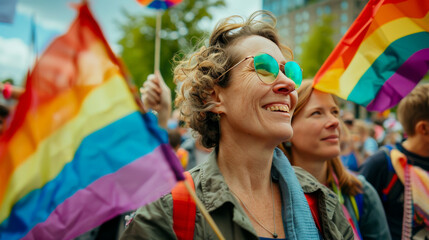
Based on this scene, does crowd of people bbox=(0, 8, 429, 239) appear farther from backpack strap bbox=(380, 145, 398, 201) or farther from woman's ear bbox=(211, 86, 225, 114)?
backpack strap bbox=(380, 145, 398, 201)

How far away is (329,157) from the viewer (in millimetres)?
2568

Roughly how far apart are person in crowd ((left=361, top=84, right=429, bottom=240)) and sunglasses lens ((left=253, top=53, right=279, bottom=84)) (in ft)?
5.48

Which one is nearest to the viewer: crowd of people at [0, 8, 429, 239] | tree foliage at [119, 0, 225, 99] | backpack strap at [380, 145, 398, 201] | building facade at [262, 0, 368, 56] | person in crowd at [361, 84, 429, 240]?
crowd of people at [0, 8, 429, 239]

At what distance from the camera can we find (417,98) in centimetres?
307

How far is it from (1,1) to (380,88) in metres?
4.72

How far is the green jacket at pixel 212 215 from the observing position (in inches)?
58.7

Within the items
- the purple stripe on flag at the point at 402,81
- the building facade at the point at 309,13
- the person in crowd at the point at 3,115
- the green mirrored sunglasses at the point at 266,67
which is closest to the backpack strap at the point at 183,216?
the green mirrored sunglasses at the point at 266,67

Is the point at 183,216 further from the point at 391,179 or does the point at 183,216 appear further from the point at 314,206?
the point at 391,179

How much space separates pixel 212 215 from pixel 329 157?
133 cm

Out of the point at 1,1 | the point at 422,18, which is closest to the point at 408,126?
the point at 422,18

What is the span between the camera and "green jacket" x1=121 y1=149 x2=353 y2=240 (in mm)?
1492

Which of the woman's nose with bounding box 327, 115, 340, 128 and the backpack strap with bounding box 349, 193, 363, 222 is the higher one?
the woman's nose with bounding box 327, 115, 340, 128

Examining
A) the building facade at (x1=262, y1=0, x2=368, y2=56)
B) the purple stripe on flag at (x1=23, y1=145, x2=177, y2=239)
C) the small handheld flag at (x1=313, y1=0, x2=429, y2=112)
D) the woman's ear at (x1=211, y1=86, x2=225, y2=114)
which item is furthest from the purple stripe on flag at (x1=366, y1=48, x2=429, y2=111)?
the building facade at (x1=262, y1=0, x2=368, y2=56)

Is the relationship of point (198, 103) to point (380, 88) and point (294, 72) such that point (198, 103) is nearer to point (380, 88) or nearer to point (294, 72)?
point (294, 72)
